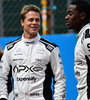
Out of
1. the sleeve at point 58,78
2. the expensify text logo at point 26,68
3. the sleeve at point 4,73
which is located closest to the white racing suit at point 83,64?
the sleeve at point 58,78

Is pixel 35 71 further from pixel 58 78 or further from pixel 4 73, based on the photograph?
pixel 4 73

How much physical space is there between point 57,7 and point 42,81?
333 centimetres

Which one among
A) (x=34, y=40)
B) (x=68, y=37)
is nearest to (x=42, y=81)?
(x=34, y=40)

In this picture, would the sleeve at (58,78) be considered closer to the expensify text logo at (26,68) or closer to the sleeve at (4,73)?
the expensify text logo at (26,68)

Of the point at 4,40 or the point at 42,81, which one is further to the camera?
the point at 4,40

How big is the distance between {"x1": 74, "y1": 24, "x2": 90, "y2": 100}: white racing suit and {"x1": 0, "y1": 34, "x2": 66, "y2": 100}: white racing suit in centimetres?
44

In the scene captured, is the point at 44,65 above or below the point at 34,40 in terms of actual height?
below

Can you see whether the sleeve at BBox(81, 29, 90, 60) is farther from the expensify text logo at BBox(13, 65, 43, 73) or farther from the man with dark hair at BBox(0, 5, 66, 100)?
the expensify text logo at BBox(13, 65, 43, 73)

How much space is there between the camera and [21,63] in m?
4.55

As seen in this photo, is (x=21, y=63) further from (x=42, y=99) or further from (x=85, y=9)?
(x=85, y=9)

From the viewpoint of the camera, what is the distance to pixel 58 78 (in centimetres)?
448

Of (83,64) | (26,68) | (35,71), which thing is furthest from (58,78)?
(83,64)

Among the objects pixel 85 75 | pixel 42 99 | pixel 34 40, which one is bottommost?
pixel 42 99

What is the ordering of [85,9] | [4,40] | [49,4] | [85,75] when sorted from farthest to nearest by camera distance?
[49,4], [4,40], [85,9], [85,75]
